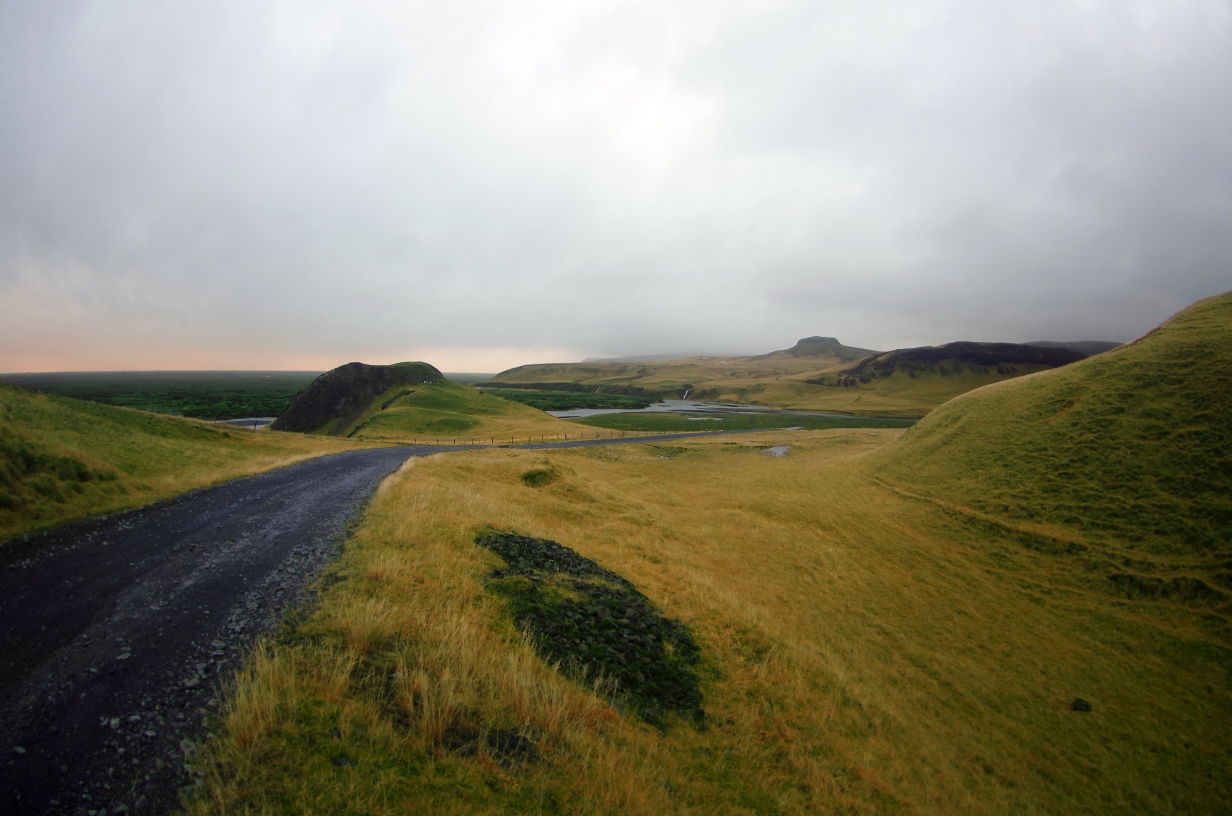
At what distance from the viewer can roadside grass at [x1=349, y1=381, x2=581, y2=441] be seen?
55.7 meters

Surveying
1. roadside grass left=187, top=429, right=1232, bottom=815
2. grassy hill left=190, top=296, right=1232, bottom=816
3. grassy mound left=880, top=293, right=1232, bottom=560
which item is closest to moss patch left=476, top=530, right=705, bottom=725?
grassy hill left=190, top=296, right=1232, bottom=816

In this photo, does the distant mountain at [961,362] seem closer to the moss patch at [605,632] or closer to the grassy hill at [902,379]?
the grassy hill at [902,379]

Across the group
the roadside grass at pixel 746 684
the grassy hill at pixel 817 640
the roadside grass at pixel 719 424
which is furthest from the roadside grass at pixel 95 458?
the roadside grass at pixel 719 424

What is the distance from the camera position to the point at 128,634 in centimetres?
690

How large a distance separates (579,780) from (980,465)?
31.0 metres

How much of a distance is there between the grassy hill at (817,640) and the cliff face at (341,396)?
52210 mm

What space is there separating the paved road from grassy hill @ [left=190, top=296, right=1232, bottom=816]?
25.1 inches

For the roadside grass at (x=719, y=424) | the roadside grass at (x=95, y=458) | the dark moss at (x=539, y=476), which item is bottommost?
the roadside grass at (x=719, y=424)

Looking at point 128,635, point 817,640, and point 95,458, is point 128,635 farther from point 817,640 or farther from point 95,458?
point 817,640

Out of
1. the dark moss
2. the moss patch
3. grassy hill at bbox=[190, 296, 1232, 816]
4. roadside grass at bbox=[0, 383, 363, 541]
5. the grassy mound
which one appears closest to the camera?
grassy hill at bbox=[190, 296, 1232, 816]

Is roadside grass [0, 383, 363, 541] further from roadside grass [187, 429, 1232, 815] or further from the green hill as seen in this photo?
the green hill

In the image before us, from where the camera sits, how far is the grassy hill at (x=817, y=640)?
546cm

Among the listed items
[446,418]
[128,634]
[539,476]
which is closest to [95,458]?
→ [128,634]

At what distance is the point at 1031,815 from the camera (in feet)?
30.4
